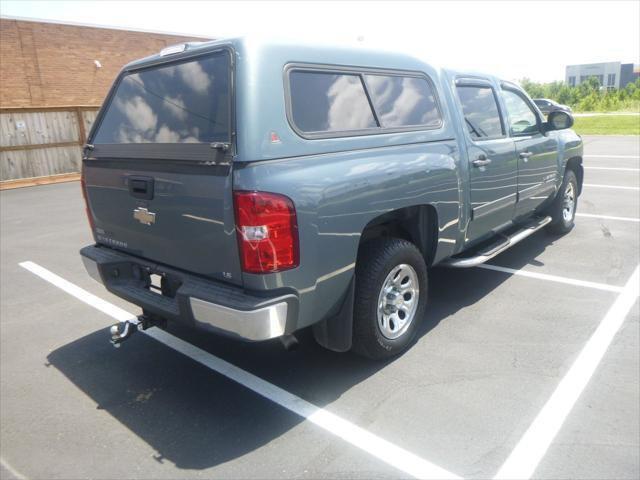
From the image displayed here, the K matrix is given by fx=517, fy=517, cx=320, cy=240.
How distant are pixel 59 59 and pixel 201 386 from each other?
21412 millimetres

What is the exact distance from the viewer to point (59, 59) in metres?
20.7

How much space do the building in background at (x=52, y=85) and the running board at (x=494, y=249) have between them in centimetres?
1316

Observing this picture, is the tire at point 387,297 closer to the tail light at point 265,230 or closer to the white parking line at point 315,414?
the white parking line at point 315,414

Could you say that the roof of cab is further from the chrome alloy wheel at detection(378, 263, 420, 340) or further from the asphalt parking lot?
the asphalt parking lot

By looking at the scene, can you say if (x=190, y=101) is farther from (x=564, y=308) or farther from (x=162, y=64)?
(x=564, y=308)

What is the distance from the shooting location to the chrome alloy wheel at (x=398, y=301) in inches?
138

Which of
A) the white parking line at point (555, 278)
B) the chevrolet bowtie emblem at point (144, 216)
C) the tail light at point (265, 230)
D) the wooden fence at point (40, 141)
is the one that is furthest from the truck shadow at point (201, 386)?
the wooden fence at point (40, 141)

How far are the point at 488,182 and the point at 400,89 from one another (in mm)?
1239

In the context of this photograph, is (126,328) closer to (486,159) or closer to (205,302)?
(205,302)

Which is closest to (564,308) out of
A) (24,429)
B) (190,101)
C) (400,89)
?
(400,89)

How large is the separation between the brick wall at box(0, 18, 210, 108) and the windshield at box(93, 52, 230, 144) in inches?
741

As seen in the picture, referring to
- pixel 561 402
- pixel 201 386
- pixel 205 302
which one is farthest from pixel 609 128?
pixel 205 302

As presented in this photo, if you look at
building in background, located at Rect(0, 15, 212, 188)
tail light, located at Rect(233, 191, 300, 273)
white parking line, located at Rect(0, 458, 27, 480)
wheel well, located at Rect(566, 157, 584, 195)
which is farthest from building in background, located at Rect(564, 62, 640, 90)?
white parking line, located at Rect(0, 458, 27, 480)

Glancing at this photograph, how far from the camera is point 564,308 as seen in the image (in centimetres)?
442
